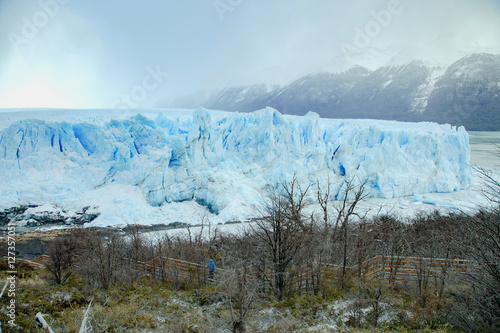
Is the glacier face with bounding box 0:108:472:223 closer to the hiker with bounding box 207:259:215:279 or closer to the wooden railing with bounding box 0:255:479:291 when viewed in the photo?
the wooden railing with bounding box 0:255:479:291

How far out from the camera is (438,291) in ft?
22.8

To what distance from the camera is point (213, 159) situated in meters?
30.5

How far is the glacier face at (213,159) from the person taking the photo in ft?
83.0

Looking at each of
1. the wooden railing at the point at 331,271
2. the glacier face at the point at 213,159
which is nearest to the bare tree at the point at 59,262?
the wooden railing at the point at 331,271

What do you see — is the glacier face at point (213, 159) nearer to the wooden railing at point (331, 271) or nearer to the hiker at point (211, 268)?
the wooden railing at point (331, 271)

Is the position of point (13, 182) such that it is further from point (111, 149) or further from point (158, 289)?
point (158, 289)

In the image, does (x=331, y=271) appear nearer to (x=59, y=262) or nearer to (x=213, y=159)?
(x=59, y=262)

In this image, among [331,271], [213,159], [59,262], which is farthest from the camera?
[213,159]

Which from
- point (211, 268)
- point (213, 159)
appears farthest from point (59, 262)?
point (213, 159)

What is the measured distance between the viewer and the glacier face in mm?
25312

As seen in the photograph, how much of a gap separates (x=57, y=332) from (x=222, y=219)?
19476 millimetres

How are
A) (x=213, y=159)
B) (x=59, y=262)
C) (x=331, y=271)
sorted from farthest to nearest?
1. (x=213, y=159)
2. (x=59, y=262)
3. (x=331, y=271)

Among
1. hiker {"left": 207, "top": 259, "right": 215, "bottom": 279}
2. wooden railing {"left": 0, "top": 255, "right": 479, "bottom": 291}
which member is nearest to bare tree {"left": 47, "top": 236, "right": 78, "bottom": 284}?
wooden railing {"left": 0, "top": 255, "right": 479, "bottom": 291}

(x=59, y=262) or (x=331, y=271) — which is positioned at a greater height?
(x=331, y=271)
